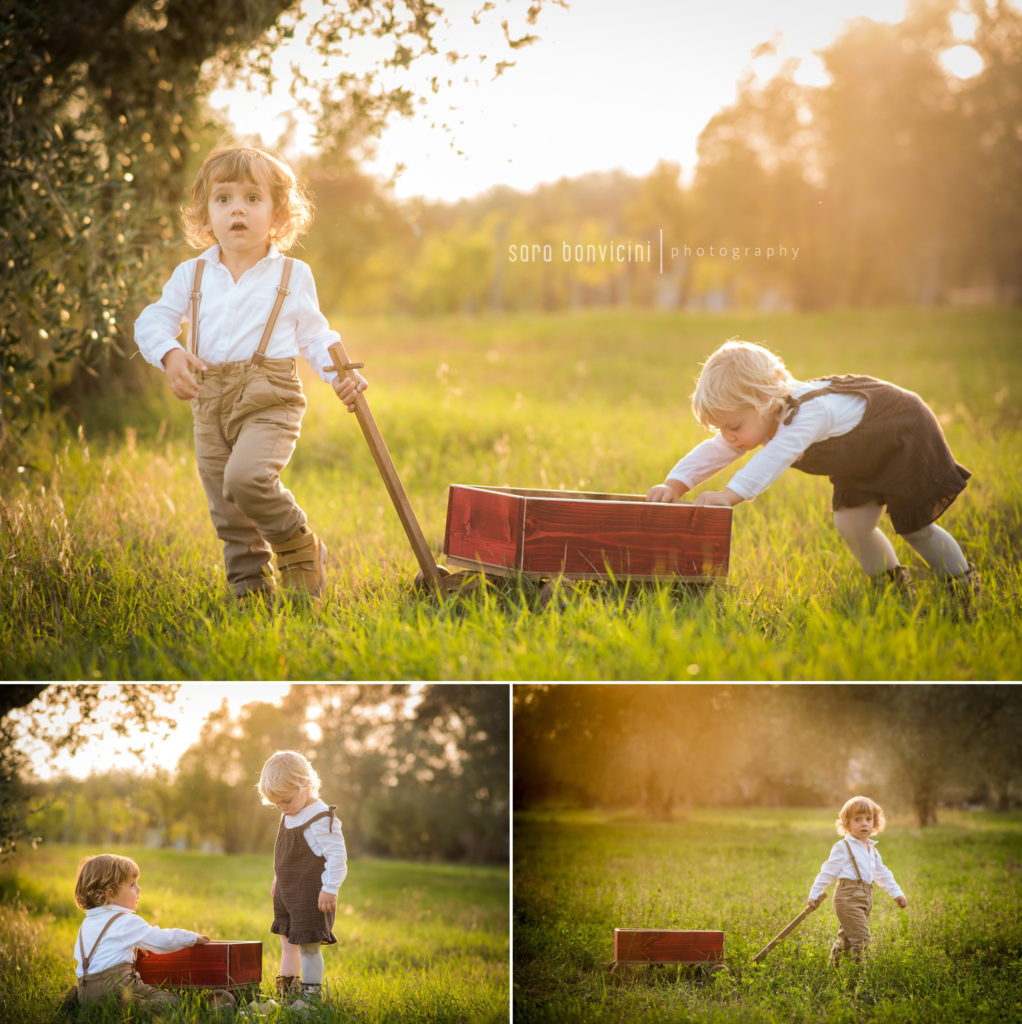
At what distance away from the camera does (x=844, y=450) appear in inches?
135

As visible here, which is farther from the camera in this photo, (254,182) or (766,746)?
(254,182)

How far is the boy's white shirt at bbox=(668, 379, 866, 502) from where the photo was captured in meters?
3.23

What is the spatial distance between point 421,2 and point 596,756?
3.30m

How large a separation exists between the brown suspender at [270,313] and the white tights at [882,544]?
2169mm

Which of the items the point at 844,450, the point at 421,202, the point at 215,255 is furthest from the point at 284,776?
the point at 421,202

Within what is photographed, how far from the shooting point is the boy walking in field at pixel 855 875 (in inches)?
118

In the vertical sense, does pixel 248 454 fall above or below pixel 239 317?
below

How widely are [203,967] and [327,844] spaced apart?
1.59ft

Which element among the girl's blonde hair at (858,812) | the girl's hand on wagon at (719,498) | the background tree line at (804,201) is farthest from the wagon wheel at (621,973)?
the background tree line at (804,201)

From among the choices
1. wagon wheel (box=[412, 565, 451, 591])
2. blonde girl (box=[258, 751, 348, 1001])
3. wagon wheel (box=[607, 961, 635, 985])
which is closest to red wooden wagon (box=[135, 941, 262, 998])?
blonde girl (box=[258, 751, 348, 1001])

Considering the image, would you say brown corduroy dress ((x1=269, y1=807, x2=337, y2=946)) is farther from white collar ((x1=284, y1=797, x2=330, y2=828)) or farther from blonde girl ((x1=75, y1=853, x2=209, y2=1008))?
blonde girl ((x1=75, y1=853, x2=209, y2=1008))

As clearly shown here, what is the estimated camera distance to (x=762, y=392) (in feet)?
10.8

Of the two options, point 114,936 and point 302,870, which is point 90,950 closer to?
point 114,936

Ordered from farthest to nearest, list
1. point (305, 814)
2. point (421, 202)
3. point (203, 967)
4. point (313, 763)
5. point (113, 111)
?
1. point (113, 111)
2. point (421, 202)
3. point (313, 763)
4. point (305, 814)
5. point (203, 967)
